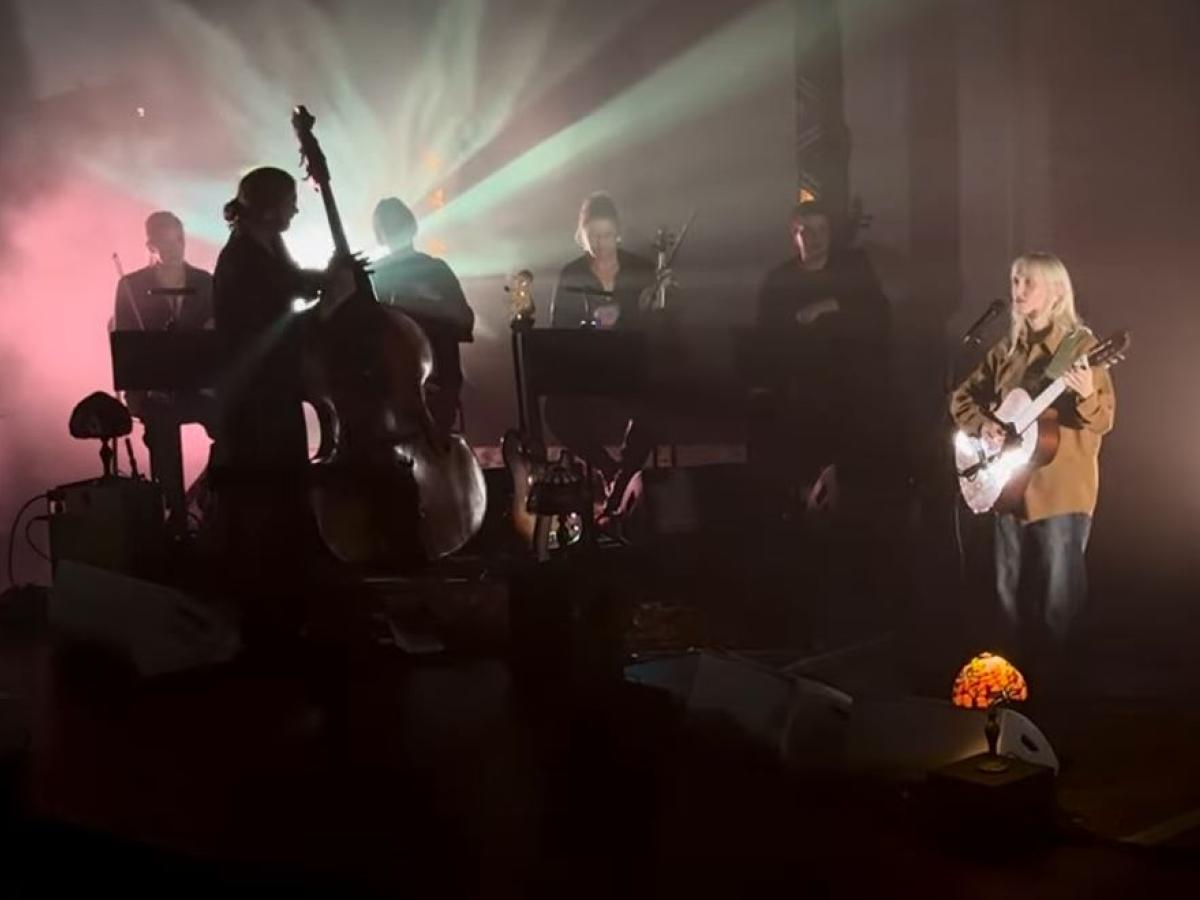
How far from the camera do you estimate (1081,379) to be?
3488mm

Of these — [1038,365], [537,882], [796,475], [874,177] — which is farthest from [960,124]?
[537,882]

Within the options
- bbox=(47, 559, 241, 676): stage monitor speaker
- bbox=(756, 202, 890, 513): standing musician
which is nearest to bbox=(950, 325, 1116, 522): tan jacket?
bbox=(756, 202, 890, 513): standing musician

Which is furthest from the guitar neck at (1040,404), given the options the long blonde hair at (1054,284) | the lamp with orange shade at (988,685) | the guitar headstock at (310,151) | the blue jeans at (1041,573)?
the guitar headstock at (310,151)

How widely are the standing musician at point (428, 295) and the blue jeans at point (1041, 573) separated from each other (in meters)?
2.02

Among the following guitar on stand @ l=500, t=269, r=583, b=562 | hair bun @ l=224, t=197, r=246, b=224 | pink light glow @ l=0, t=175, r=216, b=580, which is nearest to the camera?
hair bun @ l=224, t=197, r=246, b=224

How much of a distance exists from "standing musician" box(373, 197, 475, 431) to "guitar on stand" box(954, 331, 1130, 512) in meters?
1.92

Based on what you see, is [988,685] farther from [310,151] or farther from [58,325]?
[58,325]

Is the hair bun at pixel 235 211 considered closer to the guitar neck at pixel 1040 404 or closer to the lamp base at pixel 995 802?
the guitar neck at pixel 1040 404

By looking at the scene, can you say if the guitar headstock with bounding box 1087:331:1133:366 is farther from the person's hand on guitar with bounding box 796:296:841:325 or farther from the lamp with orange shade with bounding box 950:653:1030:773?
the person's hand on guitar with bounding box 796:296:841:325

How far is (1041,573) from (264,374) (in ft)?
7.67

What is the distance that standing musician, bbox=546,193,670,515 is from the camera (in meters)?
5.09

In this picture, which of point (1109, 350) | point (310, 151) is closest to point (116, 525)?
point (310, 151)

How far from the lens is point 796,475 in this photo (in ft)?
16.1

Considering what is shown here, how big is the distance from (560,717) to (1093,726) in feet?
4.25
